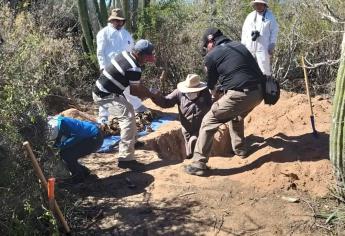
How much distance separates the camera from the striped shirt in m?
6.04

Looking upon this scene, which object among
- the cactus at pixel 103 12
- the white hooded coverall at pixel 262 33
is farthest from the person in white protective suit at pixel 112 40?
the cactus at pixel 103 12

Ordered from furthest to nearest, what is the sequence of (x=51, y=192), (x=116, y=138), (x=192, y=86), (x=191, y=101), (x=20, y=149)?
(x=116, y=138), (x=191, y=101), (x=192, y=86), (x=20, y=149), (x=51, y=192)

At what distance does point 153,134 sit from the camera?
25.5 feet

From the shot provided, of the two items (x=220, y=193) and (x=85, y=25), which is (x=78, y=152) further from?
(x=85, y=25)

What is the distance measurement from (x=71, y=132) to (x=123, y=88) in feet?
3.25

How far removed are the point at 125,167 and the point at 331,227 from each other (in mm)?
2602

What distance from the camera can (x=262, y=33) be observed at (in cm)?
775

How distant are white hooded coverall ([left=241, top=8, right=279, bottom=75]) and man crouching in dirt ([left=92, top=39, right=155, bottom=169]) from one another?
229cm

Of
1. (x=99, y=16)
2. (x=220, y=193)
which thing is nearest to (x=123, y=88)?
(x=220, y=193)

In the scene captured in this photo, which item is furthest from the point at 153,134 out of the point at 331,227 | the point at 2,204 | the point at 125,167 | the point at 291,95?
the point at 2,204

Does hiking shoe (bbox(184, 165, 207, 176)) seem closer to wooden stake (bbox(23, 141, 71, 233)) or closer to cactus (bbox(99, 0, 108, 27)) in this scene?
wooden stake (bbox(23, 141, 71, 233))

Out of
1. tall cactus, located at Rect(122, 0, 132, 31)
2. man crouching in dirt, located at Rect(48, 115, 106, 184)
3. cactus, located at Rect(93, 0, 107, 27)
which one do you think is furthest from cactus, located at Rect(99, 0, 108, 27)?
man crouching in dirt, located at Rect(48, 115, 106, 184)

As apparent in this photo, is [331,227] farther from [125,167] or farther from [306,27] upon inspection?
[306,27]

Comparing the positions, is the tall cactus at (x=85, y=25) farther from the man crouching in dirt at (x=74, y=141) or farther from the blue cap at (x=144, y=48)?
the man crouching in dirt at (x=74, y=141)
